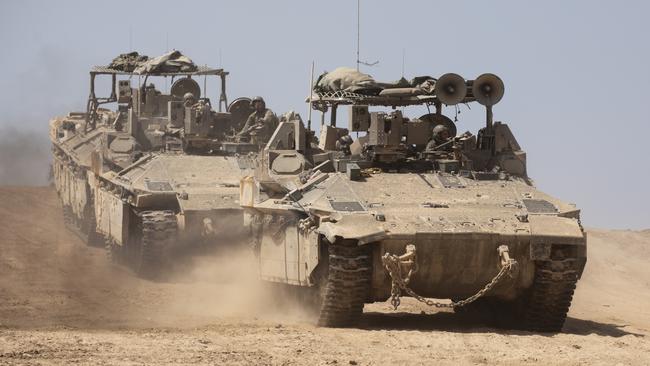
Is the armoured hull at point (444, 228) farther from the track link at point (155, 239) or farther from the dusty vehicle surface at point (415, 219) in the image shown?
the track link at point (155, 239)

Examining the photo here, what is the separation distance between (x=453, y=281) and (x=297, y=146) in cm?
430

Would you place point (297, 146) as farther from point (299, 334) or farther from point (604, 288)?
point (604, 288)

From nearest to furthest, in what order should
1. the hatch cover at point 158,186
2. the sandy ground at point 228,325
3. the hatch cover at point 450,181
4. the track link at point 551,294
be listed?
the sandy ground at point 228,325
the track link at point 551,294
the hatch cover at point 450,181
the hatch cover at point 158,186

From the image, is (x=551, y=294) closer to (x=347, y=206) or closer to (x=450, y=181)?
(x=450, y=181)

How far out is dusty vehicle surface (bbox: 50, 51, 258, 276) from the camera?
23516 millimetres

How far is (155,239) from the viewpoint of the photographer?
923 inches

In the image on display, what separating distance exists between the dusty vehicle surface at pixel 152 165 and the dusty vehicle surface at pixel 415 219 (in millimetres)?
3714

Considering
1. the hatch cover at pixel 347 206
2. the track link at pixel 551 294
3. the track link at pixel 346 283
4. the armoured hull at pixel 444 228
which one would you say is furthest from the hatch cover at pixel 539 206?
the track link at pixel 346 283

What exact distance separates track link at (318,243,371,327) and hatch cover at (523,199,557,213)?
2350 mm

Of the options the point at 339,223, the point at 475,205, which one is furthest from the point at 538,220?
the point at 339,223

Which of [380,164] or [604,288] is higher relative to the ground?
[380,164]

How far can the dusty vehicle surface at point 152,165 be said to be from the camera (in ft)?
77.2

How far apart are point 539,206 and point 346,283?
2.83m

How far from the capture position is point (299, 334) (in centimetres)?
1620
